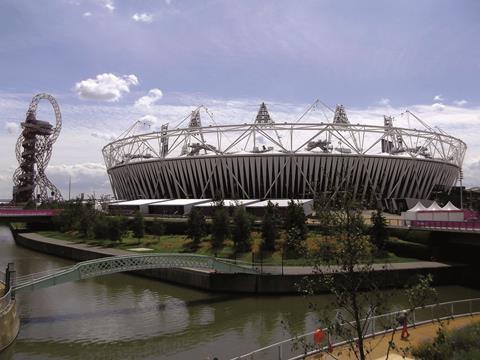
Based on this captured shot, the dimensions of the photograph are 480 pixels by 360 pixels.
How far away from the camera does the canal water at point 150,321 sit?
19.0 metres

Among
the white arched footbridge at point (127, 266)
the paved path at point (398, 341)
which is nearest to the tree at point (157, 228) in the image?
the white arched footbridge at point (127, 266)

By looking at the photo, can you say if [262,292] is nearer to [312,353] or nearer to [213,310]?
[213,310]

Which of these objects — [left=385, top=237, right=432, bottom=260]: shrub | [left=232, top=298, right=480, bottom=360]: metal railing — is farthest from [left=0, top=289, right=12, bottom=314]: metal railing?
[left=385, top=237, right=432, bottom=260]: shrub

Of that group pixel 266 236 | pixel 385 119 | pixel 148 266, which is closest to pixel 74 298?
pixel 148 266

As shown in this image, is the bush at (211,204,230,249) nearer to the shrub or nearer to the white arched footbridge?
the white arched footbridge

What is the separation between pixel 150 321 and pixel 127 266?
5.34 m

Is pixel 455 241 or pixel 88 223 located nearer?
pixel 455 241

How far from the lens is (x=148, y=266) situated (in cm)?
2825

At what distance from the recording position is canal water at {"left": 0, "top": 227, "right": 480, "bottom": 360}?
62.4ft

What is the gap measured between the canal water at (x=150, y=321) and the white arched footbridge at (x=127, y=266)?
1.66 meters

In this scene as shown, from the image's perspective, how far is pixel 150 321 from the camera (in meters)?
23.0

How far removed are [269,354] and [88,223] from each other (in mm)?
46827

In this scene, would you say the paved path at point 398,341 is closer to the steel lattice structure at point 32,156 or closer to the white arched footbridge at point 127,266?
the white arched footbridge at point 127,266

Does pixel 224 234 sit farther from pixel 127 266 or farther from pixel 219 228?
pixel 127 266
